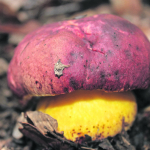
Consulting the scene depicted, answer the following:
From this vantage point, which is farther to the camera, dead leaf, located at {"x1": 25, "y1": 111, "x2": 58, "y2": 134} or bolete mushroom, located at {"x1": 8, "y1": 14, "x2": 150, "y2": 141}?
dead leaf, located at {"x1": 25, "y1": 111, "x2": 58, "y2": 134}

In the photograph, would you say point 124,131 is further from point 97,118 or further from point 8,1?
Result: point 8,1

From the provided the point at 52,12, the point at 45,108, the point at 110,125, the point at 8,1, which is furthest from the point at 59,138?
the point at 52,12

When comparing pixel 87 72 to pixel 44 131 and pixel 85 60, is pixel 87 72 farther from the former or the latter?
pixel 44 131

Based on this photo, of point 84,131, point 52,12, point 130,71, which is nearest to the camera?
point 130,71

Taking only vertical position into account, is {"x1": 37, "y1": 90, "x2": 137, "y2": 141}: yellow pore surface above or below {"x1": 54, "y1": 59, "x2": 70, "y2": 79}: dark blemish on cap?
below

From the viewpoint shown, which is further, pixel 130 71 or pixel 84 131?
pixel 84 131

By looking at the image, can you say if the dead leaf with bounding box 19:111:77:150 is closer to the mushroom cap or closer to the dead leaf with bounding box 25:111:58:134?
the dead leaf with bounding box 25:111:58:134

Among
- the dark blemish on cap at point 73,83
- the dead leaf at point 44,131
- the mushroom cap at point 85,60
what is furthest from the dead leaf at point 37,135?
the dark blemish on cap at point 73,83

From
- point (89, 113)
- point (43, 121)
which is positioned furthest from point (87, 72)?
point (43, 121)

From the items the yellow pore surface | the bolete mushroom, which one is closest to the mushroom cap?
the bolete mushroom
